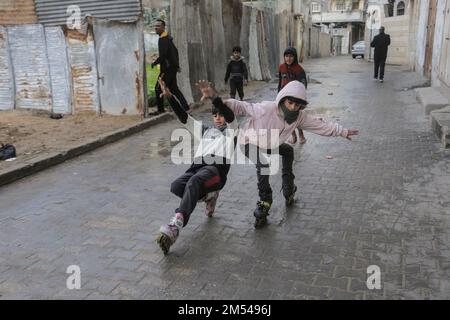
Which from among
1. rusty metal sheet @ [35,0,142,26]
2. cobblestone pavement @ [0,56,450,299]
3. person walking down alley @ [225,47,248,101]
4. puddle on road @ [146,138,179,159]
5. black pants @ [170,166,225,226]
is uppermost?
rusty metal sheet @ [35,0,142,26]

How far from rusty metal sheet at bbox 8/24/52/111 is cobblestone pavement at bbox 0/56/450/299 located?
4055 millimetres

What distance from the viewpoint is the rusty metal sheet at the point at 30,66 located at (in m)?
10.1

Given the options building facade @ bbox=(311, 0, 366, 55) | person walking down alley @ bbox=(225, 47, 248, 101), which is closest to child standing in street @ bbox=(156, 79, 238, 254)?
person walking down alley @ bbox=(225, 47, 248, 101)

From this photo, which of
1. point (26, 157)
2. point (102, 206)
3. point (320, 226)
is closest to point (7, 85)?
point (26, 157)

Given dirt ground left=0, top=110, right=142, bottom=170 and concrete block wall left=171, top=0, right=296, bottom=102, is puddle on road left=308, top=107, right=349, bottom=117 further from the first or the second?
dirt ground left=0, top=110, right=142, bottom=170

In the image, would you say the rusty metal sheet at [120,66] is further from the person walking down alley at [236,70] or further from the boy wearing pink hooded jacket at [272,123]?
the boy wearing pink hooded jacket at [272,123]

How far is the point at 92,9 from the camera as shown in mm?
10922

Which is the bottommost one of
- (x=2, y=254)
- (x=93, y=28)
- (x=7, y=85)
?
(x=2, y=254)

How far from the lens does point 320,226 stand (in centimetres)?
438

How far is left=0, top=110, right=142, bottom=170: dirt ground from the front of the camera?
7.54 m

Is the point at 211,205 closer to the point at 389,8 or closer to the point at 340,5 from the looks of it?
the point at 389,8

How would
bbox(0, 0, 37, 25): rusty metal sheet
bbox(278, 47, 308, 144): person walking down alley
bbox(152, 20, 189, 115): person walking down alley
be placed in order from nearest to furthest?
bbox(278, 47, 308, 144): person walking down alley
bbox(152, 20, 189, 115): person walking down alley
bbox(0, 0, 37, 25): rusty metal sheet
